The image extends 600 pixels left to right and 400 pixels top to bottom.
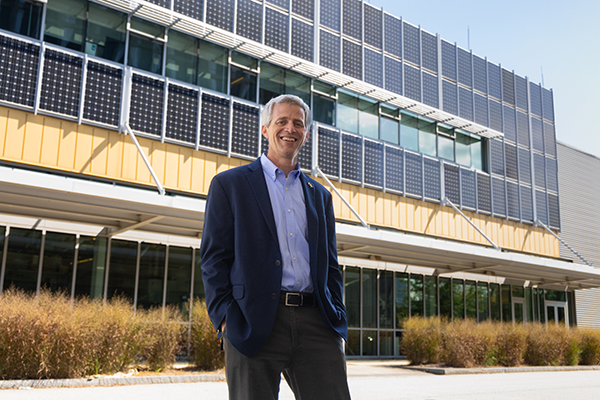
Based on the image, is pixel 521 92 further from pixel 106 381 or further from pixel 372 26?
pixel 106 381

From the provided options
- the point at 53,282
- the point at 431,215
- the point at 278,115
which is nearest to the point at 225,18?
the point at 53,282

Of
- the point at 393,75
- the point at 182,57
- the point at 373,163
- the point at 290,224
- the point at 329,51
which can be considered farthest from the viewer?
the point at 393,75

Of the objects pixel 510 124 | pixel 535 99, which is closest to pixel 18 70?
pixel 510 124

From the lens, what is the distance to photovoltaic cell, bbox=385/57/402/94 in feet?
74.2

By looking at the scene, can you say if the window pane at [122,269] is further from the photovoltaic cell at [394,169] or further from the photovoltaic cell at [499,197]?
the photovoltaic cell at [499,197]

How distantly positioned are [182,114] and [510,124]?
17.7 metres

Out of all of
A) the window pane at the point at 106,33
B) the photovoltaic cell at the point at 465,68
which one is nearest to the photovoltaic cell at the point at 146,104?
the window pane at the point at 106,33

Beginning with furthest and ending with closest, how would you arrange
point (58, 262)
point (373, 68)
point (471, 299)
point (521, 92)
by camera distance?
point (521, 92)
point (471, 299)
point (373, 68)
point (58, 262)

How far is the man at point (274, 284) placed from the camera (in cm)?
249

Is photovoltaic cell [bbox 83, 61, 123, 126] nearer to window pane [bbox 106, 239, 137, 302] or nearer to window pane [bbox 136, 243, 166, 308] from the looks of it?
window pane [bbox 106, 239, 137, 302]

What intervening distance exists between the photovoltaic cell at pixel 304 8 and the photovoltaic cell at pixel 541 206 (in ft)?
49.6

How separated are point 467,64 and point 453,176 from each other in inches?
223

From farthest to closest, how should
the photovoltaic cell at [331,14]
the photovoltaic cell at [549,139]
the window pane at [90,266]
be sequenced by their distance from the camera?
1. the photovoltaic cell at [549,139]
2. the photovoltaic cell at [331,14]
3. the window pane at [90,266]

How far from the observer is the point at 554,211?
28984mm
